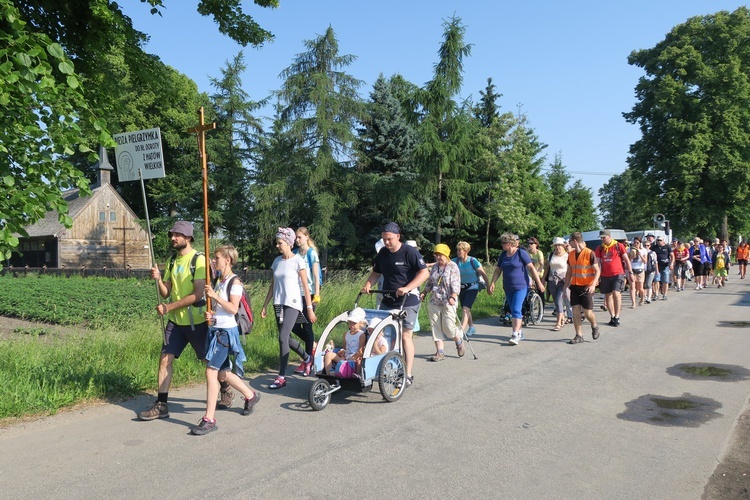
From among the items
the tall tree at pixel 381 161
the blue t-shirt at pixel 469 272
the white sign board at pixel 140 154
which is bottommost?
the blue t-shirt at pixel 469 272

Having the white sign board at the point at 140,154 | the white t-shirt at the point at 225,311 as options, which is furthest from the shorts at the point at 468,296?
the white sign board at the point at 140,154

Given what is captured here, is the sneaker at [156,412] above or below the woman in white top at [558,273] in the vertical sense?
below

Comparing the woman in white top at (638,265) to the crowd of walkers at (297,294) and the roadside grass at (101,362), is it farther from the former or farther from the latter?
the roadside grass at (101,362)

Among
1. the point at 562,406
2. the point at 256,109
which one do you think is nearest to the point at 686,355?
the point at 562,406

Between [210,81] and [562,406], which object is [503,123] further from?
[562,406]

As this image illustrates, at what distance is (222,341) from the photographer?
19.4ft

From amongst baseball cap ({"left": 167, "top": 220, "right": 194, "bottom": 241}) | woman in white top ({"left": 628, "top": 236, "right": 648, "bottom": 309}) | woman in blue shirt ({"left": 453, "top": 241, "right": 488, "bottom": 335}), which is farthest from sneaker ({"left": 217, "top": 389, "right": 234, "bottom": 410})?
woman in white top ({"left": 628, "top": 236, "right": 648, "bottom": 309})

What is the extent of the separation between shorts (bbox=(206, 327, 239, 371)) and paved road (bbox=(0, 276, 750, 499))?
24.6 inches

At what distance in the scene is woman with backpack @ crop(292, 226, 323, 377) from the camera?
27.1ft

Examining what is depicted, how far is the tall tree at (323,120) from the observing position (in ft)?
123

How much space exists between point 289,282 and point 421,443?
2956mm

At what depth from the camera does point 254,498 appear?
425 cm

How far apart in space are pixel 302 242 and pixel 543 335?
5.69 m

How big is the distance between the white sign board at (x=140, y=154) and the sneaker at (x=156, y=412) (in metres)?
2.47
